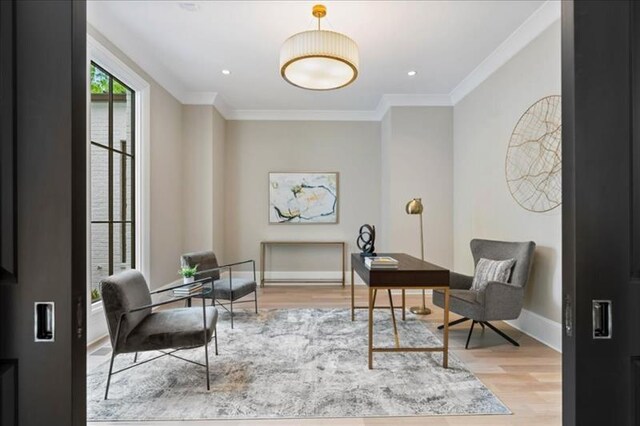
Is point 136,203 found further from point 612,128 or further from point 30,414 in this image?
point 612,128

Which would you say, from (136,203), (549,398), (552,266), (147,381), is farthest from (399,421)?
(136,203)

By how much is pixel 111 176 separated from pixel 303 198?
302cm

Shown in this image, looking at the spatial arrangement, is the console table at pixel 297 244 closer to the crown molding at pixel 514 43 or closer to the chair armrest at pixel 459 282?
the chair armrest at pixel 459 282

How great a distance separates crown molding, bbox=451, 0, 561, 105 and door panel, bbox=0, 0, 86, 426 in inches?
142

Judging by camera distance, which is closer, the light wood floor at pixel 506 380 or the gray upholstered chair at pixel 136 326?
the light wood floor at pixel 506 380

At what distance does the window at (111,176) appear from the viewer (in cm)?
335

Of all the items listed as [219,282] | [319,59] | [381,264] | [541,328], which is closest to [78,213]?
[381,264]

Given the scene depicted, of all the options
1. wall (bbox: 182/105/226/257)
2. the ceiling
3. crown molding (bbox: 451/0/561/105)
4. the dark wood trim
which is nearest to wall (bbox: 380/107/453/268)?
the ceiling

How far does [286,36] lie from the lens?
340 cm

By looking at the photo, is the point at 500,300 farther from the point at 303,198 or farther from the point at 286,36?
the point at 303,198

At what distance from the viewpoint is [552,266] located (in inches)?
119

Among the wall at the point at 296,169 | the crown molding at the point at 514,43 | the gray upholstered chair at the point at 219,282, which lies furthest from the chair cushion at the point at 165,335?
the crown molding at the point at 514,43

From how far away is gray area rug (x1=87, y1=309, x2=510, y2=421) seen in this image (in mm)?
2010

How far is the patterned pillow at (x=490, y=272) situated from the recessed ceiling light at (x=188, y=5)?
138 inches
